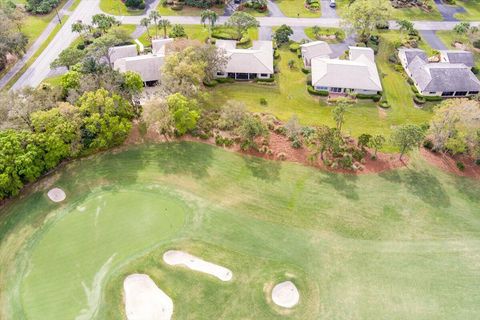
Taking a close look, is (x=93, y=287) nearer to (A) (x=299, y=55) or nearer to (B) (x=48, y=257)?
(B) (x=48, y=257)

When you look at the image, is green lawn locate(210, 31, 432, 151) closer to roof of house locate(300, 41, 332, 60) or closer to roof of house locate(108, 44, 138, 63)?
roof of house locate(300, 41, 332, 60)

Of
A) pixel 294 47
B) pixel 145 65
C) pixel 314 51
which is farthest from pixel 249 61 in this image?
pixel 145 65

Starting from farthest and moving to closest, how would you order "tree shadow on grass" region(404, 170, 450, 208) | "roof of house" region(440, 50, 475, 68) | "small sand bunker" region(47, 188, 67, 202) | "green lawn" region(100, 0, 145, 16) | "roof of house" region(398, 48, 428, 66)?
"green lawn" region(100, 0, 145, 16)
"roof of house" region(440, 50, 475, 68)
"roof of house" region(398, 48, 428, 66)
"tree shadow on grass" region(404, 170, 450, 208)
"small sand bunker" region(47, 188, 67, 202)

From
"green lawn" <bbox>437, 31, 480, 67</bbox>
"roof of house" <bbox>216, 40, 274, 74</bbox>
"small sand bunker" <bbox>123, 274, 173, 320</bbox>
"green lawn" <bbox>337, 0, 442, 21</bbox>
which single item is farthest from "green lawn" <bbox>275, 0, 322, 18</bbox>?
"small sand bunker" <bbox>123, 274, 173, 320</bbox>

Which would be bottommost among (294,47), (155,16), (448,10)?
(294,47)

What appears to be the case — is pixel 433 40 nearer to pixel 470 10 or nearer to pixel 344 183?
pixel 470 10

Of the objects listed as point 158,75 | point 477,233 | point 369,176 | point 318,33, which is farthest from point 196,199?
point 318,33
